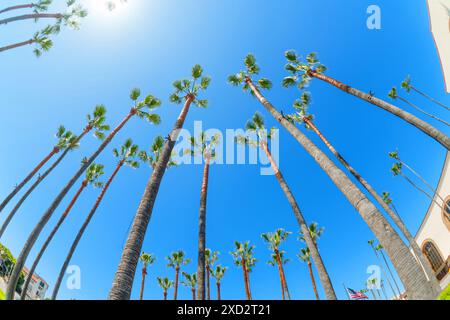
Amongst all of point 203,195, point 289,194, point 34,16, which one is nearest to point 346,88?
point 289,194

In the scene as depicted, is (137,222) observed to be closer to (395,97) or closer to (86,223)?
(86,223)

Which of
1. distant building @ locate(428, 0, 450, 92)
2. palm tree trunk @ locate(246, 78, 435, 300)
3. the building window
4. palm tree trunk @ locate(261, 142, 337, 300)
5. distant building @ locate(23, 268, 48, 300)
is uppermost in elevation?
distant building @ locate(428, 0, 450, 92)

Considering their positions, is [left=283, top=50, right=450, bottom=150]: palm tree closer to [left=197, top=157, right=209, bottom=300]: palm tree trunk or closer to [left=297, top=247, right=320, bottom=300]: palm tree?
[left=197, top=157, right=209, bottom=300]: palm tree trunk

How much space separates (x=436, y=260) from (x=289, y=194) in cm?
3537

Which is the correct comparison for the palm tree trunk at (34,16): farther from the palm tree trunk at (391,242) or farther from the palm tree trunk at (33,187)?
the palm tree trunk at (391,242)

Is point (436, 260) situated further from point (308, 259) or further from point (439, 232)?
point (308, 259)

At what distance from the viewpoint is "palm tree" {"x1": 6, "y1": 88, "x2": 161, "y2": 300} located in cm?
1677

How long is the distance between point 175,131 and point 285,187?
34.6 ft

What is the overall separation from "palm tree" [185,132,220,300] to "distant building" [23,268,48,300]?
56.1 metres

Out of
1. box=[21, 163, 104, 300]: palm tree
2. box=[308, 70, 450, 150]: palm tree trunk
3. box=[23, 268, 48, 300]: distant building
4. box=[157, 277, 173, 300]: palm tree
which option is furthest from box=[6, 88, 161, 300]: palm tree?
box=[23, 268, 48, 300]: distant building

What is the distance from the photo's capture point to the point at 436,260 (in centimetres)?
3559

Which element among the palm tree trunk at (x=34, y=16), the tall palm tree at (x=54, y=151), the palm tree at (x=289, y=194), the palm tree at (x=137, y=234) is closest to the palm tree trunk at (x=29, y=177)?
the tall palm tree at (x=54, y=151)
